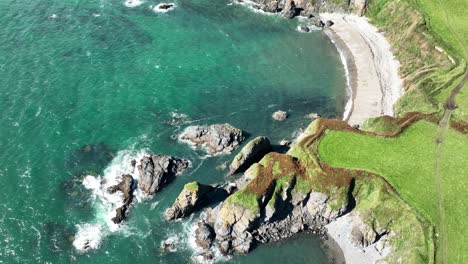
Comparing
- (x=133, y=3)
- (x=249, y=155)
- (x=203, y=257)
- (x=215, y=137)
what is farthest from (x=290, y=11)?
(x=203, y=257)

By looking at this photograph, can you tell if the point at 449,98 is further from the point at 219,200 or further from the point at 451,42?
the point at 219,200

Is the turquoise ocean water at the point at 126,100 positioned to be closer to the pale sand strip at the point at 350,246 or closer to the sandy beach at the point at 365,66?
the sandy beach at the point at 365,66

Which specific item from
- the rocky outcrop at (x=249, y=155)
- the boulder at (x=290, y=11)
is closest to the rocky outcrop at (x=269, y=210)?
the rocky outcrop at (x=249, y=155)

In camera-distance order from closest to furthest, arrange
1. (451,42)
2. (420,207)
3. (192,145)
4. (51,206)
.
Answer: (420,207)
(51,206)
(192,145)
(451,42)

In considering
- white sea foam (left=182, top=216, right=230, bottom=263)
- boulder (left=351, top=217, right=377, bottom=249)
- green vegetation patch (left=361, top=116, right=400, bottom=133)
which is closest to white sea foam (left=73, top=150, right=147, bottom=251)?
white sea foam (left=182, top=216, right=230, bottom=263)

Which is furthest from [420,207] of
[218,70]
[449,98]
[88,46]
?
[88,46]

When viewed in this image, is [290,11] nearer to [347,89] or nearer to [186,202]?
[347,89]

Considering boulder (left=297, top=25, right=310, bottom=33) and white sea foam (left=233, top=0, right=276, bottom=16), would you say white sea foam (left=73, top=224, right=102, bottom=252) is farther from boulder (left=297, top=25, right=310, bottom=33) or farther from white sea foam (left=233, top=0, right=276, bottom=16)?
white sea foam (left=233, top=0, right=276, bottom=16)
